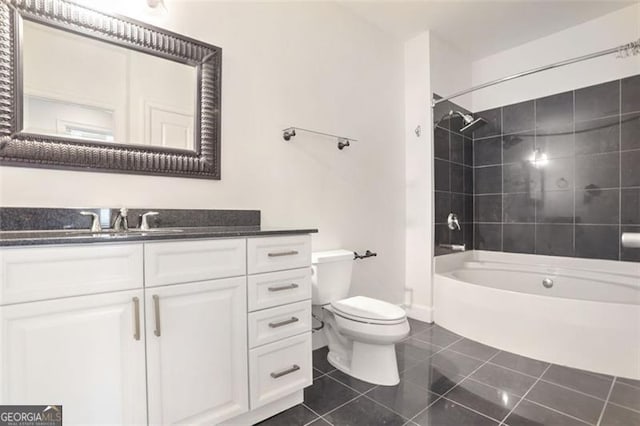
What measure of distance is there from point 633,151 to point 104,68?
12.1 feet

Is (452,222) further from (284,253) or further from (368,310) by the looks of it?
(284,253)

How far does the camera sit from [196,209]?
1.68m

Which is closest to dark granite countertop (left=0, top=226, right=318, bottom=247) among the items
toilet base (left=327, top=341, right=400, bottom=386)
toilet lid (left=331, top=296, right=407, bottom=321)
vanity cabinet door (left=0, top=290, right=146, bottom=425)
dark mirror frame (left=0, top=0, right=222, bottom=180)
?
vanity cabinet door (left=0, top=290, right=146, bottom=425)

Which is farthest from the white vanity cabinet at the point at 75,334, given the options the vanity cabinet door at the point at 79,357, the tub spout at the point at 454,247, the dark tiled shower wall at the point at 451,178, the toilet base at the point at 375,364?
the tub spout at the point at 454,247

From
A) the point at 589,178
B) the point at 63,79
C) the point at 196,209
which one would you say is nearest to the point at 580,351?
the point at 589,178

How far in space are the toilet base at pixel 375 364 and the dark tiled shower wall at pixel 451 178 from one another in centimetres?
129

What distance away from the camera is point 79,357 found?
101cm

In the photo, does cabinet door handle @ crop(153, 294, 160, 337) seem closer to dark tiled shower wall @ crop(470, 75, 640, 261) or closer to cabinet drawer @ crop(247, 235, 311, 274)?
cabinet drawer @ crop(247, 235, 311, 274)

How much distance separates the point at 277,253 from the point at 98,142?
0.95m

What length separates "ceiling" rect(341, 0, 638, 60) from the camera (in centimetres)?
246

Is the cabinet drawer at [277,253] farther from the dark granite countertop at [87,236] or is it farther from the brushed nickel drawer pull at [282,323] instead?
the brushed nickel drawer pull at [282,323]

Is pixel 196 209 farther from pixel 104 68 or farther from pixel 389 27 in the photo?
pixel 389 27

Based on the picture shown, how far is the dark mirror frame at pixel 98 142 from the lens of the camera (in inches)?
49.1

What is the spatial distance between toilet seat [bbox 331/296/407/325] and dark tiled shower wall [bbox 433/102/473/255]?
1184 millimetres
